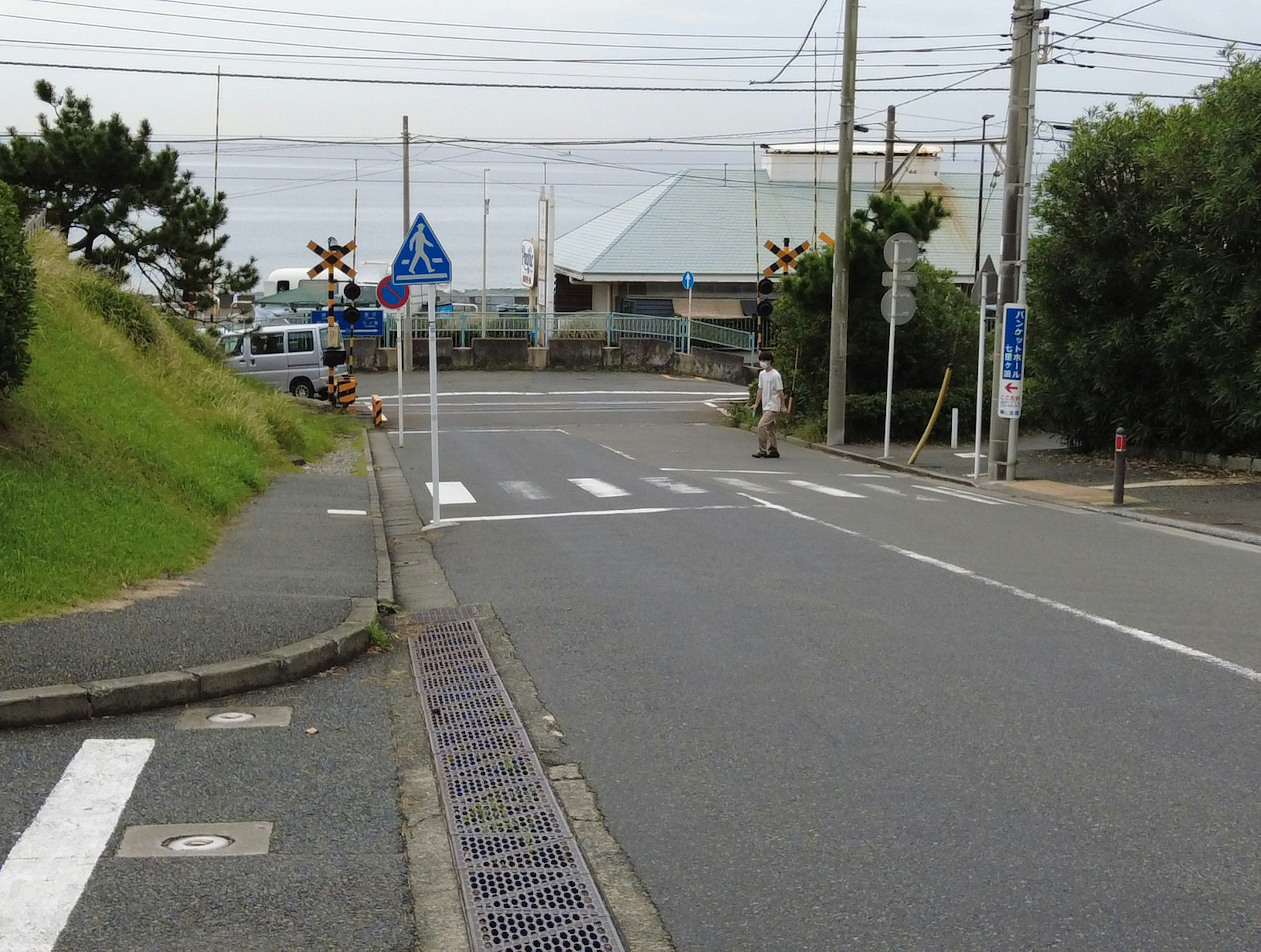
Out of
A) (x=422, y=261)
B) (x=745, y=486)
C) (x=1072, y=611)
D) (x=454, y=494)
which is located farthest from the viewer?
(x=745, y=486)

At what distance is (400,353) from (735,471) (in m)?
10.3

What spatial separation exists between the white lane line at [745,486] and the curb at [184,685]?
389 inches

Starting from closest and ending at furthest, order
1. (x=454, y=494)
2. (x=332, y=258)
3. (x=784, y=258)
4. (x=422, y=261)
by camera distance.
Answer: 1. (x=422, y=261)
2. (x=454, y=494)
3. (x=332, y=258)
4. (x=784, y=258)

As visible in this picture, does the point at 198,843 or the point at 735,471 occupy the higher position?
the point at 198,843

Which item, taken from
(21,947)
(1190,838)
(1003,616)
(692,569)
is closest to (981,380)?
(692,569)

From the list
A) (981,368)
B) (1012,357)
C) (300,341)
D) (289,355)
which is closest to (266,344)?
(289,355)

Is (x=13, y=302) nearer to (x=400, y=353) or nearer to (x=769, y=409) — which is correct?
(x=769, y=409)

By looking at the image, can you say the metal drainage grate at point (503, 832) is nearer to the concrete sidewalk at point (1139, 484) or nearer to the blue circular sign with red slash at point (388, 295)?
the concrete sidewalk at point (1139, 484)

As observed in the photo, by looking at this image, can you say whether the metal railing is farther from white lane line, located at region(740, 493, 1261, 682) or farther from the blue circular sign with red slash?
white lane line, located at region(740, 493, 1261, 682)

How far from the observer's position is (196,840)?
4797 mm

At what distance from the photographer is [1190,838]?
4781mm

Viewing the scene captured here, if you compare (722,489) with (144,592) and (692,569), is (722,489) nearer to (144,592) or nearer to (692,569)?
(692,569)

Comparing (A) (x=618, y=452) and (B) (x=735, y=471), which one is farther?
(A) (x=618, y=452)

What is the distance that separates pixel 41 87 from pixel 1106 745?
85.7ft
